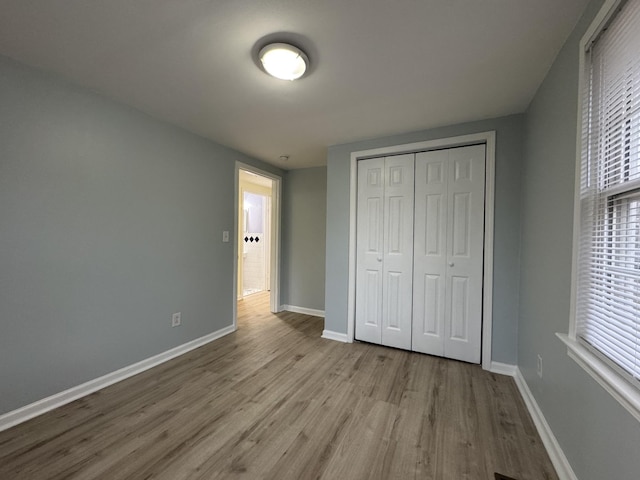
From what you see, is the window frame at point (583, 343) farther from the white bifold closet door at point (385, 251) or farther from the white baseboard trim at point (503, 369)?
the white bifold closet door at point (385, 251)

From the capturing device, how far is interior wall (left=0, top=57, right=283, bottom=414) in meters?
1.64

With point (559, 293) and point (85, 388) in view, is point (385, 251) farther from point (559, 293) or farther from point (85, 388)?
point (85, 388)

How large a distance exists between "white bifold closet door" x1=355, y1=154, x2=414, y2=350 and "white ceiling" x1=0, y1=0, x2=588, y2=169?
2.09ft

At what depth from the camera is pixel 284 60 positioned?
151 cm

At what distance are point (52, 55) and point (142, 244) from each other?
1.40 meters

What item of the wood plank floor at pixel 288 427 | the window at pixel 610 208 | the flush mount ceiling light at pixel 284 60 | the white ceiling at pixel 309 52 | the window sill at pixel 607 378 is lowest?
the wood plank floor at pixel 288 427

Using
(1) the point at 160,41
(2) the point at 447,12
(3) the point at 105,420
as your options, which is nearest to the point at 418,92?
(2) the point at 447,12

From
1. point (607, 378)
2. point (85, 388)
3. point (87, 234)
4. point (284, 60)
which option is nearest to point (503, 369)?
point (607, 378)

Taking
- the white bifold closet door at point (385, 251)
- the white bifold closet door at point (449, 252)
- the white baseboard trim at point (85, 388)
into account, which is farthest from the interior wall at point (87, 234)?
the white bifold closet door at point (449, 252)

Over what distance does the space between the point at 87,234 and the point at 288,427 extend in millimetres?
2042

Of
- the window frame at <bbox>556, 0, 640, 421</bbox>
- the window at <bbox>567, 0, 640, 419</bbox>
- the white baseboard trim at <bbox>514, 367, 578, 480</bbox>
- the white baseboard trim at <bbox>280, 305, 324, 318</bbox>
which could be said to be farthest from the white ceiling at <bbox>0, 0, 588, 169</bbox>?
the white baseboard trim at <bbox>280, 305, 324, 318</bbox>

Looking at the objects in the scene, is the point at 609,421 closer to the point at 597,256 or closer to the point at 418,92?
the point at 597,256

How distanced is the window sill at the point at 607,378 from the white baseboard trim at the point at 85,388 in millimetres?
3062

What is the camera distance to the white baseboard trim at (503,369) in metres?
2.28
